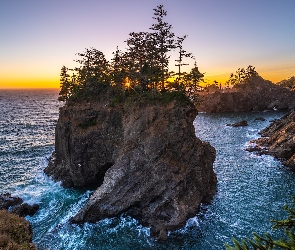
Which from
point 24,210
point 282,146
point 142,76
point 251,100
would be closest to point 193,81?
point 142,76

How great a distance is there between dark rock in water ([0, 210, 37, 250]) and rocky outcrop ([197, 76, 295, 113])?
12509 centimetres

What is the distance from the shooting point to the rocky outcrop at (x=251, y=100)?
13988cm

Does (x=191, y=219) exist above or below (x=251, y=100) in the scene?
below

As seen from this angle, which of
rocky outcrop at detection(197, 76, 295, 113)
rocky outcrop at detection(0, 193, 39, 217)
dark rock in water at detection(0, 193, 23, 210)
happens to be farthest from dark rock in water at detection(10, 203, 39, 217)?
rocky outcrop at detection(197, 76, 295, 113)

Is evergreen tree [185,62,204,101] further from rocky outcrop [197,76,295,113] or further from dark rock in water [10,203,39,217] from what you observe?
rocky outcrop [197,76,295,113]

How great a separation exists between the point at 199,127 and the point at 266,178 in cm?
5250

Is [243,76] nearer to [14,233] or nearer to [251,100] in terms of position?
[251,100]

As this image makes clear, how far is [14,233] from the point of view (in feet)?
88.7

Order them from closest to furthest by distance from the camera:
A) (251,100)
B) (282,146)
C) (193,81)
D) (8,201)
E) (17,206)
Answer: (17,206) < (8,201) < (193,81) < (282,146) < (251,100)

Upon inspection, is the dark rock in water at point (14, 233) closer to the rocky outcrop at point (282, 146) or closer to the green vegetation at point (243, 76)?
the rocky outcrop at point (282, 146)

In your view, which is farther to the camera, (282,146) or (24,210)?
(282,146)

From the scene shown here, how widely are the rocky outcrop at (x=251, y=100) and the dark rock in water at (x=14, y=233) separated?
12509 centimetres

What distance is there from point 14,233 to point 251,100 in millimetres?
138330

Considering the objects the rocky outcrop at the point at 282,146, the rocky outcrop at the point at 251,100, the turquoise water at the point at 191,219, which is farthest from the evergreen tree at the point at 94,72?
the rocky outcrop at the point at 251,100
